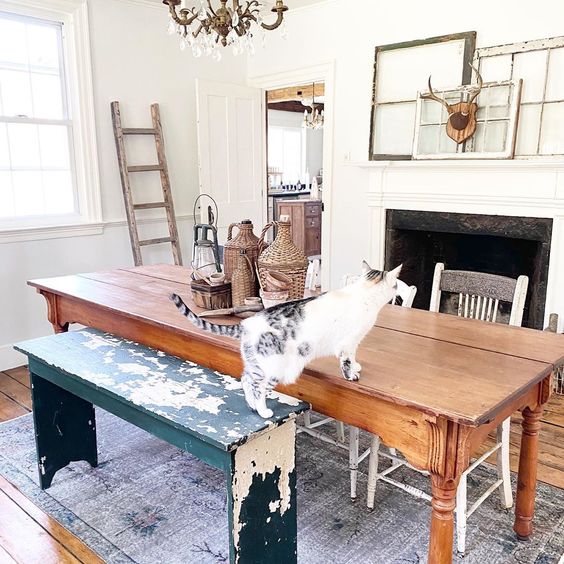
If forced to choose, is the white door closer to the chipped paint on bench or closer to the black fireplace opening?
the black fireplace opening

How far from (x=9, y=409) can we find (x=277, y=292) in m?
2.12

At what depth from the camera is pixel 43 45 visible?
3.72 metres

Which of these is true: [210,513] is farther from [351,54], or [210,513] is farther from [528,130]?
[351,54]

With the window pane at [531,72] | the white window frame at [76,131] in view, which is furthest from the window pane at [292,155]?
the window pane at [531,72]

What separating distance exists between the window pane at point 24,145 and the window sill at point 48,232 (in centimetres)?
A: 45

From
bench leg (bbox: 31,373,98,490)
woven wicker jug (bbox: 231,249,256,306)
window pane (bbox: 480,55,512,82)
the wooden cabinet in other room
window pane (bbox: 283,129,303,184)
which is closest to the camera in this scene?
woven wicker jug (bbox: 231,249,256,306)

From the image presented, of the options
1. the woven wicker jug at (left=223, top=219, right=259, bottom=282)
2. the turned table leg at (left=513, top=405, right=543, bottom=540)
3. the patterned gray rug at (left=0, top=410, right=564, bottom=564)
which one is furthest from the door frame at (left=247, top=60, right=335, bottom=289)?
the turned table leg at (left=513, top=405, right=543, bottom=540)

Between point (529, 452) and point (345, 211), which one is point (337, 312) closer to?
point (529, 452)

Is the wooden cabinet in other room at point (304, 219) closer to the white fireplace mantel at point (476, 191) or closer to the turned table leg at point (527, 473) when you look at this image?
the white fireplace mantel at point (476, 191)

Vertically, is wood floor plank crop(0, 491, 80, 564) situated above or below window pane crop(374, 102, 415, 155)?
below

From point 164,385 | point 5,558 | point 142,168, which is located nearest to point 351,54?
point 142,168

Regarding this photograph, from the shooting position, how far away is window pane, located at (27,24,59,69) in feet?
12.0

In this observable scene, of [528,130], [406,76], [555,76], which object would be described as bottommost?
[528,130]

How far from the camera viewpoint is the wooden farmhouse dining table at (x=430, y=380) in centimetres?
134
